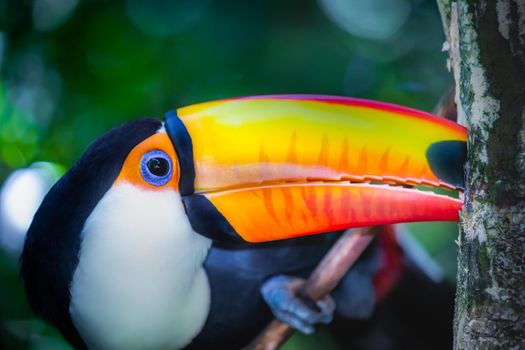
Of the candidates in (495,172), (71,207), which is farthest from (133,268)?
(495,172)

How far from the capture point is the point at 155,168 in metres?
1.61

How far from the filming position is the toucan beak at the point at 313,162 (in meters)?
1.30

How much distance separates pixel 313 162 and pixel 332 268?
43 cm

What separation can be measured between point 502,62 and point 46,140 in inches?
88.3

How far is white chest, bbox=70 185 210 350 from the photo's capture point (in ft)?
5.34

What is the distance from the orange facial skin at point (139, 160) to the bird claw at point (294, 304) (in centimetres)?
57

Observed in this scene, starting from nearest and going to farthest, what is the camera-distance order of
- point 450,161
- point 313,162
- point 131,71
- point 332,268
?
1. point 450,161
2. point 313,162
3. point 332,268
4. point 131,71

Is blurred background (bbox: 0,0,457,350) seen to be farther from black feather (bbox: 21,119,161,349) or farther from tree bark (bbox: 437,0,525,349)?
tree bark (bbox: 437,0,525,349)

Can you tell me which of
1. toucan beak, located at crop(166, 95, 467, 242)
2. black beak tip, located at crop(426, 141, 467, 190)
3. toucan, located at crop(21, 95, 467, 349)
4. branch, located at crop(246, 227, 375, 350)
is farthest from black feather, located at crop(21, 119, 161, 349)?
black beak tip, located at crop(426, 141, 467, 190)

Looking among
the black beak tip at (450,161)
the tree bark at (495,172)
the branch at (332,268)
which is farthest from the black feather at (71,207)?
the tree bark at (495,172)

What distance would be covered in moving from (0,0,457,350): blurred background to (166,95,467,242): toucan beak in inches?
50.7

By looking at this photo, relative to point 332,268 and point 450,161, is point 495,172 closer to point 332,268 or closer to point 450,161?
point 450,161

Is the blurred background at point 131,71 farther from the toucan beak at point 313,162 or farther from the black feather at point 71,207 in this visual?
the toucan beak at point 313,162

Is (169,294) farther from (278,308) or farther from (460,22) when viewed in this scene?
(460,22)
